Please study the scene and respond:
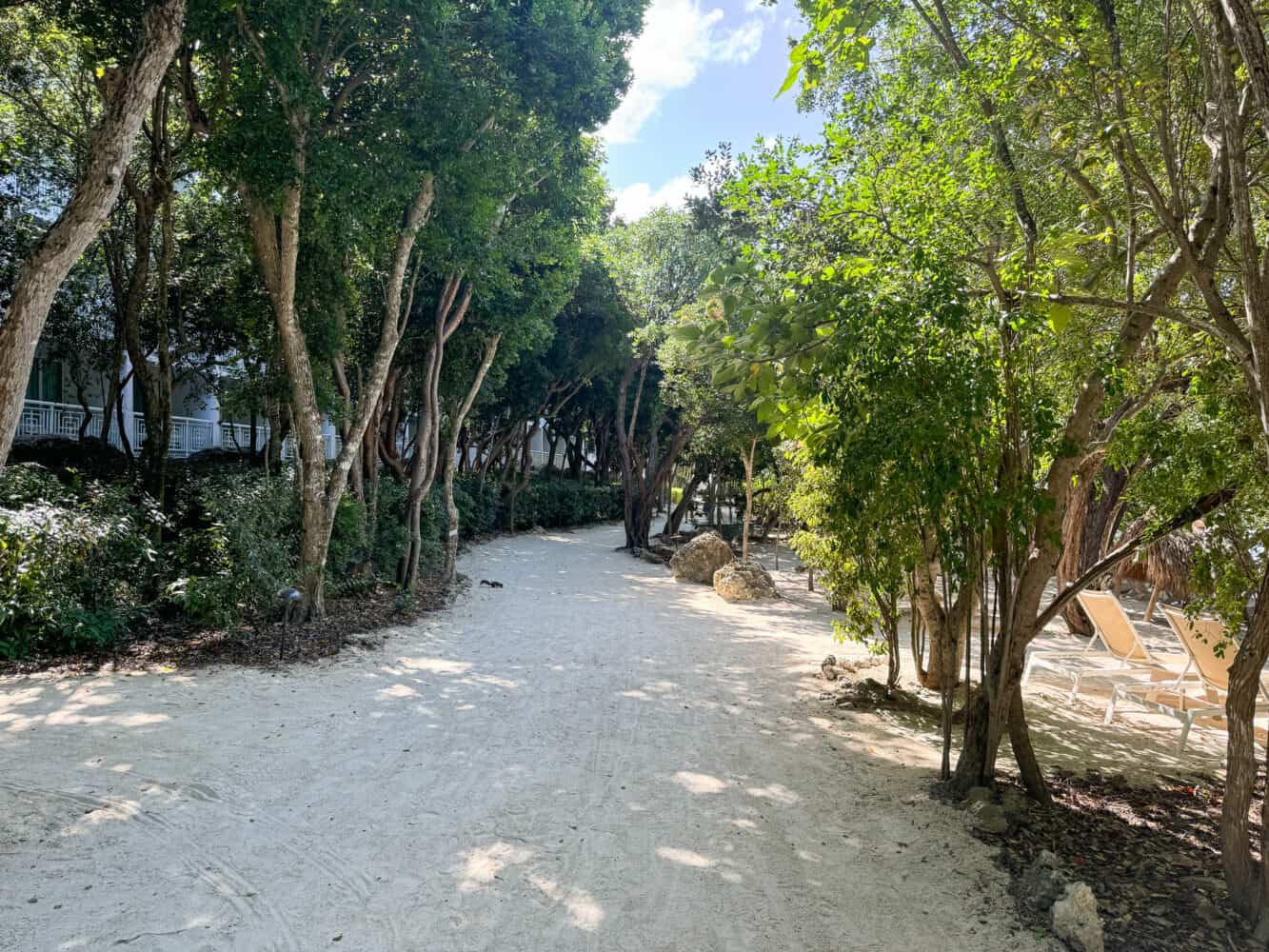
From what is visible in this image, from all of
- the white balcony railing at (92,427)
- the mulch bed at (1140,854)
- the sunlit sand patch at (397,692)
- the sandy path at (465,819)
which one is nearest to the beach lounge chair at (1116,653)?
the mulch bed at (1140,854)

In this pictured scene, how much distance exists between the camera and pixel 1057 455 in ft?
13.0

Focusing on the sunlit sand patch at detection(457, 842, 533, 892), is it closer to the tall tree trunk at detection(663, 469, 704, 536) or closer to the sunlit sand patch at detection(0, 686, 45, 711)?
the sunlit sand patch at detection(0, 686, 45, 711)

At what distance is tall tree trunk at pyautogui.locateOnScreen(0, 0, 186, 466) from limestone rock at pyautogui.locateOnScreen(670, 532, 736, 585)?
1259cm

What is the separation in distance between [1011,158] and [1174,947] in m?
4.29

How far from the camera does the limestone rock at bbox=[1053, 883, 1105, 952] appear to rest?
121 inches

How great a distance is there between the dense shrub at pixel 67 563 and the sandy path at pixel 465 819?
35.4 inches

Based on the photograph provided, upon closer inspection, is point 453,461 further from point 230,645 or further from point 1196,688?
point 1196,688

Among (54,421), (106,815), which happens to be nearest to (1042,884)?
(106,815)

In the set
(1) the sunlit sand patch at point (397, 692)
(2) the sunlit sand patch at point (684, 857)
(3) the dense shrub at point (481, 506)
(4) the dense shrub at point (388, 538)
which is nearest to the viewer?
(2) the sunlit sand patch at point (684, 857)

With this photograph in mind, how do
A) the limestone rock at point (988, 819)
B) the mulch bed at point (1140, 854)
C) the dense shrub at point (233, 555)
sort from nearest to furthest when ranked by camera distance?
the mulch bed at point (1140, 854)
the limestone rock at point (988, 819)
the dense shrub at point (233, 555)

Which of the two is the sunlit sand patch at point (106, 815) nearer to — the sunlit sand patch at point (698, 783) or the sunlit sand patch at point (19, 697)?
the sunlit sand patch at point (19, 697)

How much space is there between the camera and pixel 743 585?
13.8m

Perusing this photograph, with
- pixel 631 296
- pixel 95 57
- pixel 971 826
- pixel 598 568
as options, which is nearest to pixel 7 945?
pixel 971 826

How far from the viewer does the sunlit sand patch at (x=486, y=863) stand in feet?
11.6
